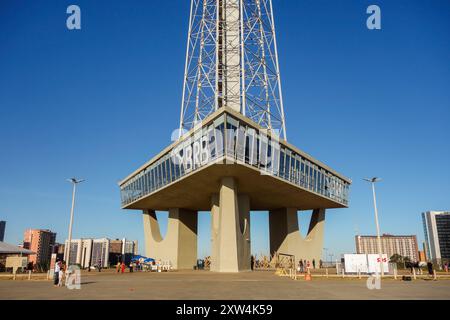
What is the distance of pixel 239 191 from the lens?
4222 cm

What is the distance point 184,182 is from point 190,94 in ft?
42.3

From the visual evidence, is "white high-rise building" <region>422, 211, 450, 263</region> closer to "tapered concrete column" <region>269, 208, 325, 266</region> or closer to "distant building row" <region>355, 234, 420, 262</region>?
"distant building row" <region>355, 234, 420, 262</region>

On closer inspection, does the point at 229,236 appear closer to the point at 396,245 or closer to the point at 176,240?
the point at 176,240

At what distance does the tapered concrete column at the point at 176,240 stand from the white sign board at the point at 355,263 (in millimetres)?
27062

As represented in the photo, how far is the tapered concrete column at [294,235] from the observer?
164 feet

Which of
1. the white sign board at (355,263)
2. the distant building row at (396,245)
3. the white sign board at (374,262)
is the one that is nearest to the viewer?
the white sign board at (374,262)

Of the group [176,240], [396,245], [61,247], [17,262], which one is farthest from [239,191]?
[396,245]

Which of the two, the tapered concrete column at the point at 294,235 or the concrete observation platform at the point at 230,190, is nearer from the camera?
the concrete observation platform at the point at 230,190

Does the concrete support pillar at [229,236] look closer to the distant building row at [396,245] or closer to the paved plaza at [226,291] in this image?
the paved plaza at [226,291]

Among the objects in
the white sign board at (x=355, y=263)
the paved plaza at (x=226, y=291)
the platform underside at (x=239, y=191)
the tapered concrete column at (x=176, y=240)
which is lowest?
the paved plaza at (x=226, y=291)

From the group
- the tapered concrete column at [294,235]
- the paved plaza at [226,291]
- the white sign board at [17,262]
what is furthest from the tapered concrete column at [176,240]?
the paved plaza at [226,291]

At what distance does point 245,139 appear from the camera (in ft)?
110

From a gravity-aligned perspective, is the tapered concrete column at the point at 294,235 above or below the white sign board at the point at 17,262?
above
